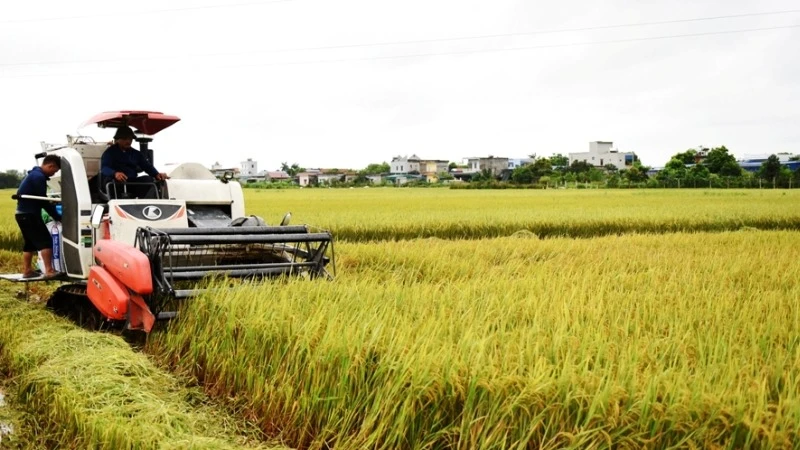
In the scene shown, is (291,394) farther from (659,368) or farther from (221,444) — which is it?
(659,368)

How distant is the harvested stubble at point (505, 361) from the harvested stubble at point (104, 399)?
0.30 metres

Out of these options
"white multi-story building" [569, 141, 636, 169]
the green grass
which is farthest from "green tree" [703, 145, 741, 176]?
the green grass

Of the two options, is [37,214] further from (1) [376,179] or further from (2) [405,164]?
(2) [405,164]

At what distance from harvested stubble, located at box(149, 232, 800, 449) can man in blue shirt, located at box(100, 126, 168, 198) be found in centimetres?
234

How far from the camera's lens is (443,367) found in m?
3.24

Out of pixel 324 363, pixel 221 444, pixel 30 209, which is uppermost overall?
pixel 30 209

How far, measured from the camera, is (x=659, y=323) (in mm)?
4258

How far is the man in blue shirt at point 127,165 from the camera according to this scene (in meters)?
7.08

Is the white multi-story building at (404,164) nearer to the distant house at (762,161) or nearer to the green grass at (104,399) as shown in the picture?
the distant house at (762,161)

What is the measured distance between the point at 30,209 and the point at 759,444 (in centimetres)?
728

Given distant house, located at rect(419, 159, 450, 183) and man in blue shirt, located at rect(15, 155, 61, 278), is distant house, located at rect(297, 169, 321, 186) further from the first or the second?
man in blue shirt, located at rect(15, 155, 61, 278)

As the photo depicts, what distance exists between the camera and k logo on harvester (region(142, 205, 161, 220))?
6.52 m

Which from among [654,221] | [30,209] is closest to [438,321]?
[30,209]

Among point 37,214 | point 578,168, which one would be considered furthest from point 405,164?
point 37,214
